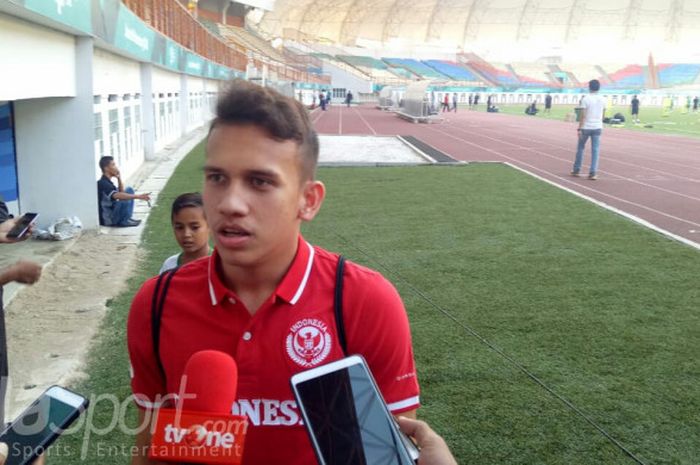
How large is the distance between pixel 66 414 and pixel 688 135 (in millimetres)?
33160

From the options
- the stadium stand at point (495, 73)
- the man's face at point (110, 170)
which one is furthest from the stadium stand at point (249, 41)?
the man's face at point (110, 170)

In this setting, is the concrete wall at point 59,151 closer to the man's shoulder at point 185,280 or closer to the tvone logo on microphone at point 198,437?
the man's shoulder at point 185,280

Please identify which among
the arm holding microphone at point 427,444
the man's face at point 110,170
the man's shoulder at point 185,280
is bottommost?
the man's face at point 110,170

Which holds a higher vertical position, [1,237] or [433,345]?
[1,237]

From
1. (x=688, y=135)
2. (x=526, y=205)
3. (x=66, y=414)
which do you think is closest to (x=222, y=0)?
(x=688, y=135)

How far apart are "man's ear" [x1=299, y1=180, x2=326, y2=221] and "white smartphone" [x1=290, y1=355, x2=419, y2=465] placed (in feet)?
1.84

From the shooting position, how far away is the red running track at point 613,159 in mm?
11594

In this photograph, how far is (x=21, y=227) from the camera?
4184 millimetres

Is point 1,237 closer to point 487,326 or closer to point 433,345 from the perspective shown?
point 433,345

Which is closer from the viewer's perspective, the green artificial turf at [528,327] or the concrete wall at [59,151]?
the green artificial turf at [528,327]

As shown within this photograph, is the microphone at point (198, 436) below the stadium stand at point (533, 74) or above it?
below

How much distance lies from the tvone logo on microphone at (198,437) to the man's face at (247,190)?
1.48 ft

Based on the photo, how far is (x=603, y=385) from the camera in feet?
14.0

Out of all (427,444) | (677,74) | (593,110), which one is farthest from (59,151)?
(677,74)
